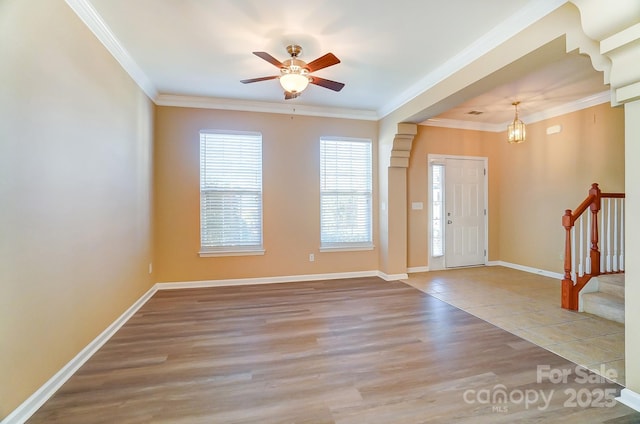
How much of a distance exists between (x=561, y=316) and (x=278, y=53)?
4.24m

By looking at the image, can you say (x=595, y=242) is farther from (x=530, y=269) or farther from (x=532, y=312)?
(x=530, y=269)

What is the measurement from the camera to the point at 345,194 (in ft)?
16.4

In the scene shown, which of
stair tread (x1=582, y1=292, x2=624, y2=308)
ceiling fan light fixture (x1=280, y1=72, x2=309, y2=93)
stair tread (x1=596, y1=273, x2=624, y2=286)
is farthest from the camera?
stair tread (x1=596, y1=273, x2=624, y2=286)

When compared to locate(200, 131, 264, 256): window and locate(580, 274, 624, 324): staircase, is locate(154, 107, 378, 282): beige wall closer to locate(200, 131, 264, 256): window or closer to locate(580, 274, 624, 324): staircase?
locate(200, 131, 264, 256): window

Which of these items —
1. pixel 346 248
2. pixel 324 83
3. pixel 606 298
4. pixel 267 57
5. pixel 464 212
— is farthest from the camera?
pixel 464 212

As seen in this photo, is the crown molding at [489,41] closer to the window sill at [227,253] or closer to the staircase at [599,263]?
the staircase at [599,263]

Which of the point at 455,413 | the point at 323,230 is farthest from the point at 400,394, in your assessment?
the point at 323,230

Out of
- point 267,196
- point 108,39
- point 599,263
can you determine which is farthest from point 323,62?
point 599,263

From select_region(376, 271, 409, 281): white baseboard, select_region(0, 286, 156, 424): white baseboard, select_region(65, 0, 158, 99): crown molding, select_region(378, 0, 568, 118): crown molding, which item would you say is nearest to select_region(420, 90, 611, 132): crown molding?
select_region(378, 0, 568, 118): crown molding

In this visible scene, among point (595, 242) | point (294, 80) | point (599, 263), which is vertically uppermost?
point (294, 80)

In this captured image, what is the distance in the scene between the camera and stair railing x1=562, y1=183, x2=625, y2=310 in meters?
3.40

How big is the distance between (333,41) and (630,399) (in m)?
3.54

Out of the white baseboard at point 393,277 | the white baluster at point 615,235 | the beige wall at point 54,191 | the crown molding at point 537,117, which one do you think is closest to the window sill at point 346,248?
the white baseboard at point 393,277

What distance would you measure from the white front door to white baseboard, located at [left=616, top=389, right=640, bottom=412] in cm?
375
